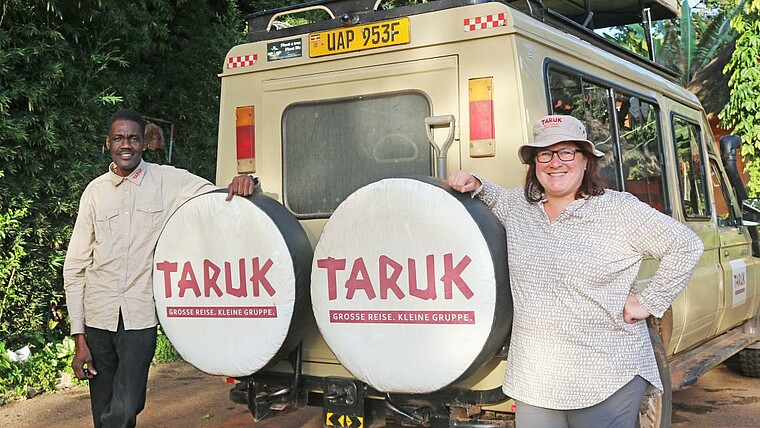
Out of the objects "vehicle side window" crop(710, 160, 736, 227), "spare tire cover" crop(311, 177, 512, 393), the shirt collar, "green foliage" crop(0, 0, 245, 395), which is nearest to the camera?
"spare tire cover" crop(311, 177, 512, 393)

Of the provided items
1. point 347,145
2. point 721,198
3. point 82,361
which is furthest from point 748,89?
point 82,361

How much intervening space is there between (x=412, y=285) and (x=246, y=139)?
5.86ft

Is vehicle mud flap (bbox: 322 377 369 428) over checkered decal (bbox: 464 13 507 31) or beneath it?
beneath

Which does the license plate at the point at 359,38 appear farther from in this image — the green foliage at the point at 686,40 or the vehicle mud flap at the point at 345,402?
the green foliage at the point at 686,40

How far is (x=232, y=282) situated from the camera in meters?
3.36

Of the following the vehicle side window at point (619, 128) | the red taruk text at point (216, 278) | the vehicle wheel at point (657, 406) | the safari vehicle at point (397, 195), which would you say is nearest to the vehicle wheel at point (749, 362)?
the safari vehicle at point (397, 195)

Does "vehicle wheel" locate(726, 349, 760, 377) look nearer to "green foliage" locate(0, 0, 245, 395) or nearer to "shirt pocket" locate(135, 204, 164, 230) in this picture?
"shirt pocket" locate(135, 204, 164, 230)

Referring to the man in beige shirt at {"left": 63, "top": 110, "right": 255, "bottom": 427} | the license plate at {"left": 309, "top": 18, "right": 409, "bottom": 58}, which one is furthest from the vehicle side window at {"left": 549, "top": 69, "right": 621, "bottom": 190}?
the man in beige shirt at {"left": 63, "top": 110, "right": 255, "bottom": 427}

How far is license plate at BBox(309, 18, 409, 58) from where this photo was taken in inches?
153

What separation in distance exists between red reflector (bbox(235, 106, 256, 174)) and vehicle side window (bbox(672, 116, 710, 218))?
2.68 metres

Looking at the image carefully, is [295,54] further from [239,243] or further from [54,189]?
[54,189]

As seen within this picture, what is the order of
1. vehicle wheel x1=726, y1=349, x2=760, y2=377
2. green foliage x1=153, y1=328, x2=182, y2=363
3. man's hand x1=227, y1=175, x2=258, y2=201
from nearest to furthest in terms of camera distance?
1. man's hand x1=227, y1=175, x2=258, y2=201
2. vehicle wheel x1=726, y1=349, x2=760, y2=377
3. green foliage x1=153, y1=328, x2=182, y2=363

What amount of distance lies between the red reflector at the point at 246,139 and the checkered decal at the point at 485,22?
53.6 inches

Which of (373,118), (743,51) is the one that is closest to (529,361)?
(373,118)
